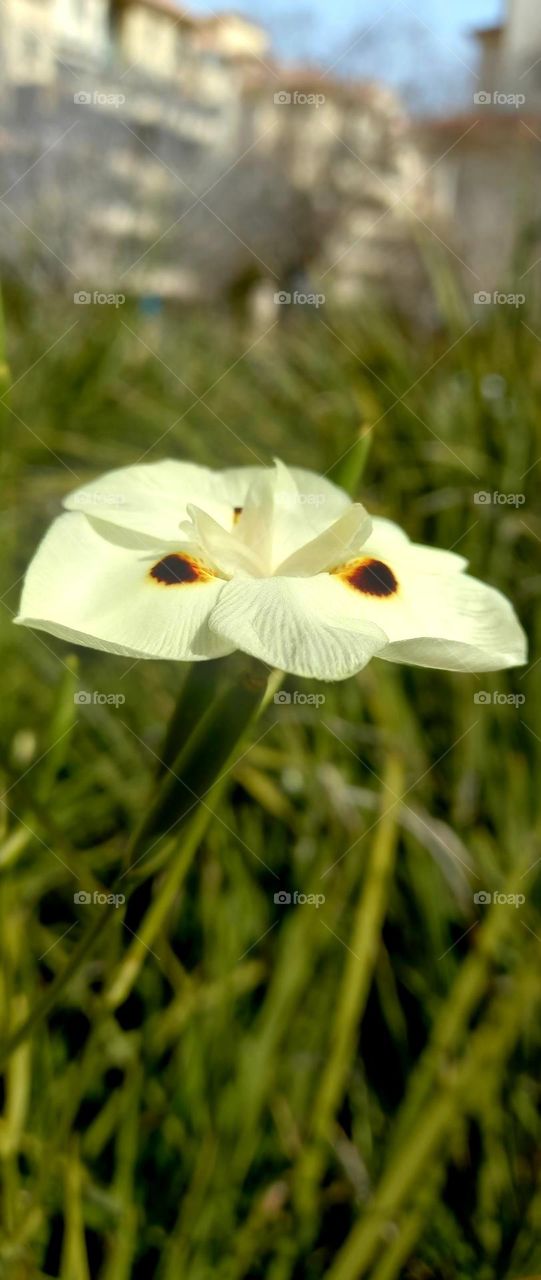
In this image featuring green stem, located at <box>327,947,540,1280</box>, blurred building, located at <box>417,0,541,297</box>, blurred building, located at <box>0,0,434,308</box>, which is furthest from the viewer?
blurred building, located at <box>417,0,541,297</box>

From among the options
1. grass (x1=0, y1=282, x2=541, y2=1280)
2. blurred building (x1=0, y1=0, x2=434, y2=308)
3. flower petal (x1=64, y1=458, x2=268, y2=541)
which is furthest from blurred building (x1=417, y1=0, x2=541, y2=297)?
flower petal (x1=64, y1=458, x2=268, y2=541)

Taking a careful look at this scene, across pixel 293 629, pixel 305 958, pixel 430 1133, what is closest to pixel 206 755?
pixel 293 629

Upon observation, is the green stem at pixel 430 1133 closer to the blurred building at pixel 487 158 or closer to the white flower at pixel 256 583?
the white flower at pixel 256 583

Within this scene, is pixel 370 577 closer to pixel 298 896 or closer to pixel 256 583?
pixel 256 583

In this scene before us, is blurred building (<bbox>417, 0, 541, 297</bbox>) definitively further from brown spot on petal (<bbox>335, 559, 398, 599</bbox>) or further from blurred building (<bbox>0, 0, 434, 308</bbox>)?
brown spot on petal (<bbox>335, 559, 398, 599</bbox>)

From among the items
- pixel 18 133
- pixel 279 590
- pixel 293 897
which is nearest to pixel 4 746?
pixel 293 897

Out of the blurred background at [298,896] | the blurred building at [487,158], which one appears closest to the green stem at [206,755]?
the blurred background at [298,896]

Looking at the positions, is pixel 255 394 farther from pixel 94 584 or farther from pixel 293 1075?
pixel 94 584

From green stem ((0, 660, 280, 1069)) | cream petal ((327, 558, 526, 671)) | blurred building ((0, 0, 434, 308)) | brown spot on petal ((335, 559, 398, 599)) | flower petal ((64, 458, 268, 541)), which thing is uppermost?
blurred building ((0, 0, 434, 308))
